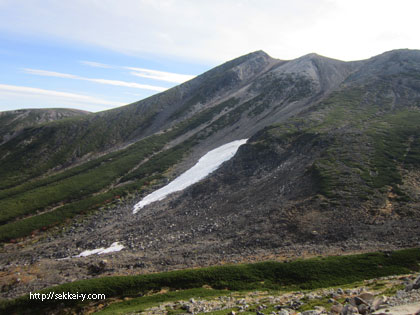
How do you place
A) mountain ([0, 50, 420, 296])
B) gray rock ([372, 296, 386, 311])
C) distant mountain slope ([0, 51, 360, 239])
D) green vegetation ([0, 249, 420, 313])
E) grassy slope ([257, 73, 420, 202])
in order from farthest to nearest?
distant mountain slope ([0, 51, 360, 239]) < grassy slope ([257, 73, 420, 202]) < mountain ([0, 50, 420, 296]) < green vegetation ([0, 249, 420, 313]) < gray rock ([372, 296, 386, 311])

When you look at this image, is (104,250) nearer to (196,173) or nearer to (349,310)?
(196,173)

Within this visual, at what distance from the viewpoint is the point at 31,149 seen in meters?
131

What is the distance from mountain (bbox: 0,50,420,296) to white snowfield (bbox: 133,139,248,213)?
4235 mm

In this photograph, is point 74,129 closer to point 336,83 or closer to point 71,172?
point 71,172

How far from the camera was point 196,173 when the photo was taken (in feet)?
234

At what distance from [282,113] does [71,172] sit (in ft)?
258

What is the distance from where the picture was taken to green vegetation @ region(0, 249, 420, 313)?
83.7ft

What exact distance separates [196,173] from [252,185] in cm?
2179

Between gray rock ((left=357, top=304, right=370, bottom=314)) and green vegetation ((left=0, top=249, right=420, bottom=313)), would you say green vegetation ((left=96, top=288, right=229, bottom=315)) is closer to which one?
green vegetation ((left=0, top=249, right=420, bottom=313))

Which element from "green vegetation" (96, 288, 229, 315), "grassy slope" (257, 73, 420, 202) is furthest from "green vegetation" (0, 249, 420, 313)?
"grassy slope" (257, 73, 420, 202)

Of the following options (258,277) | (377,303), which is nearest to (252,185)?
(258,277)

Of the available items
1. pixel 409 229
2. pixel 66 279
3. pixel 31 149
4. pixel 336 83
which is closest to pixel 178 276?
pixel 66 279

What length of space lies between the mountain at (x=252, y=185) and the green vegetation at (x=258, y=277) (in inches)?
122

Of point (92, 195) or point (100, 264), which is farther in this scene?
point (92, 195)
